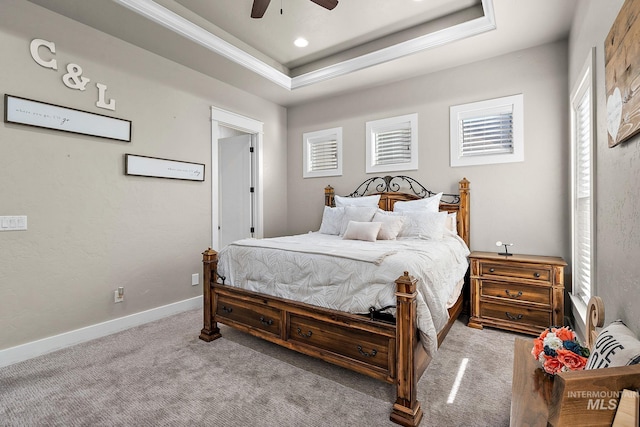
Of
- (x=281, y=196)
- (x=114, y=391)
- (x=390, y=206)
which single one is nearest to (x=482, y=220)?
(x=390, y=206)

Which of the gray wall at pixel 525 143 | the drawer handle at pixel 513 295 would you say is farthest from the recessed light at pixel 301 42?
the drawer handle at pixel 513 295

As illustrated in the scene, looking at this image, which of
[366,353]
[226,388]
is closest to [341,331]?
[366,353]

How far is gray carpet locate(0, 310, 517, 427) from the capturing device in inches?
69.6

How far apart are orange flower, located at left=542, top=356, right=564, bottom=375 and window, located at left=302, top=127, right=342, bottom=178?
353 centimetres

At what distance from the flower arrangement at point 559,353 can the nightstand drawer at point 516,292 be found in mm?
1566

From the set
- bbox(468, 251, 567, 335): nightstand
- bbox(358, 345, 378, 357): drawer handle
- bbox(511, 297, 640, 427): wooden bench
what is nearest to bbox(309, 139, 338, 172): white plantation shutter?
bbox(468, 251, 567, 335): nightstand

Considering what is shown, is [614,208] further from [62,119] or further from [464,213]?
[62,119]

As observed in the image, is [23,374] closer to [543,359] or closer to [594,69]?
[543,359]

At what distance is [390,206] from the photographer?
402 centimetres

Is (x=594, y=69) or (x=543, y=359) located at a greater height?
(x=594, y=69)

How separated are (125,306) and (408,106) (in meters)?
3.99

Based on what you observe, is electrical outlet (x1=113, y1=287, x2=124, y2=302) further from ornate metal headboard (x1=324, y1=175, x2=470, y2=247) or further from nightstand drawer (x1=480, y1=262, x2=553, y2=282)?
nightstand drawer (x1=480, y1=262, x2=553, y2=282)

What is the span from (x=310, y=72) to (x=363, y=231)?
92.7 inches

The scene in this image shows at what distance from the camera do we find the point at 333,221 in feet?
12.7
